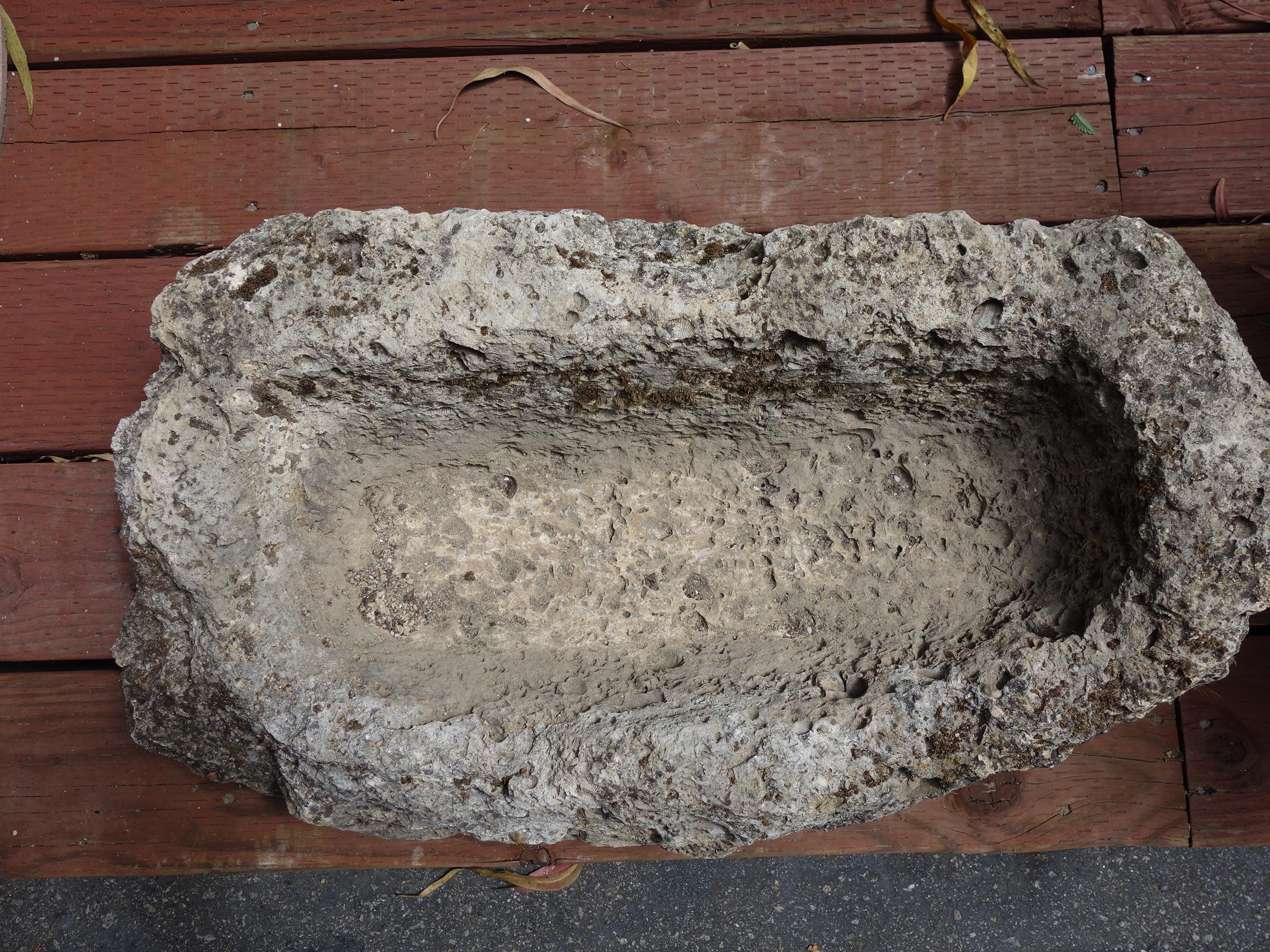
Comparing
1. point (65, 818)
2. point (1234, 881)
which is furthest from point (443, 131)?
point (1234, 881)

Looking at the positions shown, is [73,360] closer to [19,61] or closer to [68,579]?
[68,579]

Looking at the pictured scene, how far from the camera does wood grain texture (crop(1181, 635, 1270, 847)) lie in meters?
1.62

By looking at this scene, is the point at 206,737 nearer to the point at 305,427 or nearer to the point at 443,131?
the point at 305,427

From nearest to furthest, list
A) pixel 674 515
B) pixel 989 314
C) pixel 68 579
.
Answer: pixel 989 314
pixel 674 515
pixel 68 579

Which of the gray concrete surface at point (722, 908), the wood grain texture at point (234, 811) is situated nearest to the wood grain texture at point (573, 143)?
the wood grain texture at point (234, 811)

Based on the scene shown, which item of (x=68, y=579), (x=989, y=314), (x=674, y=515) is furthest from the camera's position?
(x=68, y=579)

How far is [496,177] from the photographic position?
1.68 metres

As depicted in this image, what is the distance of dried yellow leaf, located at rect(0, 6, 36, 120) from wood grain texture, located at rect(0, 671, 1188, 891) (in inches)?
40.7

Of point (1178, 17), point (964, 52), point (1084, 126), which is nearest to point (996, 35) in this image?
point (964, 52)

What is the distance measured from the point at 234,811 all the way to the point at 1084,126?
1.94 m

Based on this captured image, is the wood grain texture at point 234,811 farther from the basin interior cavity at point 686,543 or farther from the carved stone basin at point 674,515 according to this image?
the basin interior cavity at point 686,543

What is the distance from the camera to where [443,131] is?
1.69 metres

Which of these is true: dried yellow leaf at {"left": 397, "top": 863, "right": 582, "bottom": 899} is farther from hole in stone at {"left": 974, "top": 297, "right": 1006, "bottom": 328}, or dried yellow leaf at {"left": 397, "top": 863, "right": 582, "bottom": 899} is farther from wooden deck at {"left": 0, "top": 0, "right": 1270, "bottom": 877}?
hole in stone at {"left": 974, "top": 297, "right": 1006, "bottom": 328}

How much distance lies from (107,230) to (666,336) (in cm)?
113
